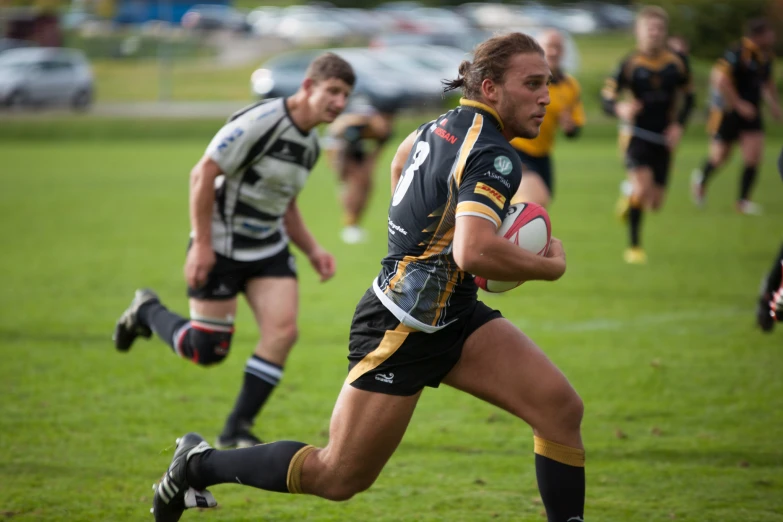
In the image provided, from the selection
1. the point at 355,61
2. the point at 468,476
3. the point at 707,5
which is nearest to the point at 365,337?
the point at 468,476

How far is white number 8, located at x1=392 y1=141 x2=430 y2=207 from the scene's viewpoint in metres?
3.62

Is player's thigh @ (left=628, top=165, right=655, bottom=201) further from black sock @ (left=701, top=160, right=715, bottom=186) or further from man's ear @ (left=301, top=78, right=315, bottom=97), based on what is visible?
man's ear @ (left=301, top=78, right=315, bottom=97)

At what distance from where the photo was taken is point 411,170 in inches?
145

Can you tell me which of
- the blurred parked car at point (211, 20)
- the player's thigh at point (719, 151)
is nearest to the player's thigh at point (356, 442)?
the player's thigh at point (719, 151)

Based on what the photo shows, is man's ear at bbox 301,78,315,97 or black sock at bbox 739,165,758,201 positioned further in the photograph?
black sock at bbox 739,165,758,201

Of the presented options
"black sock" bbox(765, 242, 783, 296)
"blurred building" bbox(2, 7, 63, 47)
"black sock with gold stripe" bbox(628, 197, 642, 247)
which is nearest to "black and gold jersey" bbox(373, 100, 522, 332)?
"black sock" bbox(765, 242, 783, 296)

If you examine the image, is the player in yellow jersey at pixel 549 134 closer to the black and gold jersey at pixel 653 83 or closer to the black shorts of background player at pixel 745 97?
the black and gold jersey at pixel 653 83

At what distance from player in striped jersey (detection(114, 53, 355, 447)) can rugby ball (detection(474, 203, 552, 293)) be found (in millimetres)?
2149

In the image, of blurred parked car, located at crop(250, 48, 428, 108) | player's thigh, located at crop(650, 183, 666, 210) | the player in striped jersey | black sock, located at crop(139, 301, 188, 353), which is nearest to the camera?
the player in striped jersey

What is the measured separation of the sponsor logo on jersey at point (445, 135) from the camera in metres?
3.49

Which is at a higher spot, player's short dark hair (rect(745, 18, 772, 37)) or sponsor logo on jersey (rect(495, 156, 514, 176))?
sponsor logo on jersey (rect(495, 156, 514, 176))

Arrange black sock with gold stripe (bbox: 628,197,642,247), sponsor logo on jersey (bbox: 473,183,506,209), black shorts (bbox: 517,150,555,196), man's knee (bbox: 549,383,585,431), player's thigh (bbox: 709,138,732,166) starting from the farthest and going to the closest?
1. player's thigh (bbox: 709,138,732,166)
2. black sock with gold stripe (bbox: 628,197,642,247)
3. black shorts (bbox: 517,150,555,196)
4. man's knee (bbox: 549,383,585,431)
5. sponsor logo on jersey (bbox: 473,183,506,209)

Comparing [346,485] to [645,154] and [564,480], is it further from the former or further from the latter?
[645,154]

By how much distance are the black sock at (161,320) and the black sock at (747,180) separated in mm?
10669
